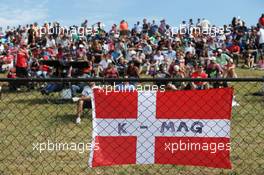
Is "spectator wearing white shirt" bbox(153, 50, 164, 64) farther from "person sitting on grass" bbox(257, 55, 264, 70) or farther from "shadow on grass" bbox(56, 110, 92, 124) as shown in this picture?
"shadow on grass" bbox(56, 110, 92, 124)

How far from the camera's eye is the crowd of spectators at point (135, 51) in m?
15.8

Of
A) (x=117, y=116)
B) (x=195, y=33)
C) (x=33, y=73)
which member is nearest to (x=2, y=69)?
(x=33, y=73)

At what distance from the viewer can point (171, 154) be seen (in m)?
5.21

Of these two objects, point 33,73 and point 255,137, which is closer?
point 255,137

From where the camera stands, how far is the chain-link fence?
509 cm

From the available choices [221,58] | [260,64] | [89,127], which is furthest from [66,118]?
[260,64]

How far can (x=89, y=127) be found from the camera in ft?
35.4

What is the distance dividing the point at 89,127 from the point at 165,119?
5.88m

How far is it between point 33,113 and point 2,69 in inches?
358

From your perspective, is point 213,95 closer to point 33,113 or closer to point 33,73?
point 33,113

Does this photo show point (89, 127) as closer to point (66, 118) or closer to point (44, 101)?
point (66, 118)

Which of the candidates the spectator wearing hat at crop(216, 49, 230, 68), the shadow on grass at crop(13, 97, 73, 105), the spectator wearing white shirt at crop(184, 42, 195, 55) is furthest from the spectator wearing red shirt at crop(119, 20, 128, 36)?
the shadow on grass at crop(13, 97, 73, 105)

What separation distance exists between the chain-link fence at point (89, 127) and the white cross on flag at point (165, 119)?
0.01m

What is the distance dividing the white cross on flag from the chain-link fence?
0.04ft
